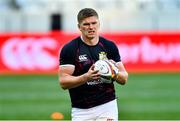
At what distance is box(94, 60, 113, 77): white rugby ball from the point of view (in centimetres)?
860

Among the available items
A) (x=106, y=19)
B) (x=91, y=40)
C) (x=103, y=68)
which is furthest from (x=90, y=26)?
(x=106, y=19)

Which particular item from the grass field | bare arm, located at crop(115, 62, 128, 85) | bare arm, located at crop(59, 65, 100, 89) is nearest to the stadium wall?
Result: the grass field

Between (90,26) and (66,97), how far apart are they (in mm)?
9972

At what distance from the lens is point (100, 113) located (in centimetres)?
905

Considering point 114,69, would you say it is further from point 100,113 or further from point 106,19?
point 106,19

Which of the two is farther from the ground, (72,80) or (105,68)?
(105,68)

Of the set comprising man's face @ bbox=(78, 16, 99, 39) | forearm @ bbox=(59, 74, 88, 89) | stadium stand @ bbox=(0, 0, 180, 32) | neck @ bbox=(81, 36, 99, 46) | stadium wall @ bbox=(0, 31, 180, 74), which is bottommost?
stadium wall @ bbox=(0, 31, 180, 74)

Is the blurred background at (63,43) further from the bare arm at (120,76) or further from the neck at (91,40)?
the neck at (91,40)

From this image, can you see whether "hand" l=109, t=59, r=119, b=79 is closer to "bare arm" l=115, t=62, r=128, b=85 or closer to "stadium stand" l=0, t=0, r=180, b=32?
"bare arm" l=115, t=62, r=128, b=85

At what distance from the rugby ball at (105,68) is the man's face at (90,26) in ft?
1.28

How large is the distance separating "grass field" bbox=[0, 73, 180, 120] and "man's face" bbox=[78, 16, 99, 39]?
6234mm

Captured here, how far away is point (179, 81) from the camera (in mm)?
21406

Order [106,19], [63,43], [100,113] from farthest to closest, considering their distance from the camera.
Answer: [106,19] < [63,43] < [100,113]

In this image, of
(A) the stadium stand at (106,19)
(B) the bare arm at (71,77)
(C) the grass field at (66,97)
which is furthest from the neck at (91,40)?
(A) the stadium stand at (106,19)
